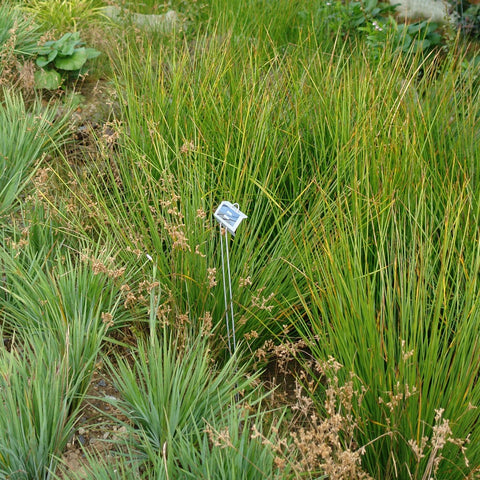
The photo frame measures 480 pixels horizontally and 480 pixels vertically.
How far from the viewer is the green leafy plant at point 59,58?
409 centimetres

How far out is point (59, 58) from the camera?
4195mm

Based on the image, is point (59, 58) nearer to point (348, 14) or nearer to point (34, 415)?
point (348, 14)

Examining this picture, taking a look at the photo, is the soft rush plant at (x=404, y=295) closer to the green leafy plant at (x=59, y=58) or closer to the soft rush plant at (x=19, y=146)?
the soft rush plant at (x=19, y=146)

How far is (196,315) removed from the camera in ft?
8.01

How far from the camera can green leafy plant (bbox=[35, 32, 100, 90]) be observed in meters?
4.09

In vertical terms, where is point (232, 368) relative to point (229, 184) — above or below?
below

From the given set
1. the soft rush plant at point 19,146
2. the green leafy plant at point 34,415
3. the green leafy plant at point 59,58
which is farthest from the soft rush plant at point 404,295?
the green leafy plant at point 59,58

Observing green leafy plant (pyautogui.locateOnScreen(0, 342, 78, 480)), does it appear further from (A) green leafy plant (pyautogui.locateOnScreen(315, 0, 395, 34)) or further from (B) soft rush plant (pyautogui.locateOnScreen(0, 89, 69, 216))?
(A) green leafy plant (pyautogui.locateOnScreen(315, 0, 395, 34))

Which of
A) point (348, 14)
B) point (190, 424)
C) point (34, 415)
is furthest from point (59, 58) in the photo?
point (190, 424)

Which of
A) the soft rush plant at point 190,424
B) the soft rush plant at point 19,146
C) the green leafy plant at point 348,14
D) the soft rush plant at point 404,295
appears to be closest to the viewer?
the soft rush plant at point 190,424

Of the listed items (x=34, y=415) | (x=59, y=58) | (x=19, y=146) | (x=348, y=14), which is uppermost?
(x=348, y=14)

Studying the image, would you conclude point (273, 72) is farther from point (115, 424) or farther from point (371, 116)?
point (115, 424)

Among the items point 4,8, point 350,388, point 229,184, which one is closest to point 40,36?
point 4,8

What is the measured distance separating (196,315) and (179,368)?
1.38 feet
